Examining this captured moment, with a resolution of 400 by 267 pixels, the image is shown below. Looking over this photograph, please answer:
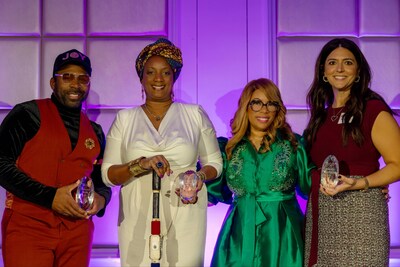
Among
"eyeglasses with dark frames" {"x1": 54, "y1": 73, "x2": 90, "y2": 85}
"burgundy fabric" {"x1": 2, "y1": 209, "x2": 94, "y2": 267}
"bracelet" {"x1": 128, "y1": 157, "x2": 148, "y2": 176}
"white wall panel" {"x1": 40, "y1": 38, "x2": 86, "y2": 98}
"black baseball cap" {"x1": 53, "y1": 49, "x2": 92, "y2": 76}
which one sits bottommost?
"burgundy fabric" {"x1": 2, "y1": 209, "x2": 94, "y2": 267}

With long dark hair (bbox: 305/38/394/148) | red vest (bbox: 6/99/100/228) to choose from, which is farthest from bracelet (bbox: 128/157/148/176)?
long dark hair (bbox: 305/38/394/148)

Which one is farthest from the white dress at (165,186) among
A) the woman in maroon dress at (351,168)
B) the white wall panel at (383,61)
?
the white wall panel at (383,61)

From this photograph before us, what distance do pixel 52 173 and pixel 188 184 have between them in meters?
0.88

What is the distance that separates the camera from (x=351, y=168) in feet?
9.96

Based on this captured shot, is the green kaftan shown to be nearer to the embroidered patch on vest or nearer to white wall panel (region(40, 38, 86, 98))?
the embroidered patch on vest

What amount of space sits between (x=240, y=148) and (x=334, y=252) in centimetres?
79

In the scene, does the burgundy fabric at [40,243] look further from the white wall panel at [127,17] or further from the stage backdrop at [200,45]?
the white wall panel at [127,17]

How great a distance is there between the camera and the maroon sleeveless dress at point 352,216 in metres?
2.94

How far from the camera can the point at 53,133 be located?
322 cm

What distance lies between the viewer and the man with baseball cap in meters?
3.05

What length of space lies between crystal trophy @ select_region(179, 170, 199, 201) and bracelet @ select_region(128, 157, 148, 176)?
0.90ft

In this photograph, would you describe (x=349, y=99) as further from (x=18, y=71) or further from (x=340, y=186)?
(x=18, y=71)

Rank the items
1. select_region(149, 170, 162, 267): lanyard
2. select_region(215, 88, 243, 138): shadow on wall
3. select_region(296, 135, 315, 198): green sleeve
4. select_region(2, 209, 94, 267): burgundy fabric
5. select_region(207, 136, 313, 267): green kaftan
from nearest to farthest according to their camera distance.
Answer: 1. select_region(149, 170, 162, 267): lanyard
2. select_region(2, 209, 94, 267): burgundy fabric
3. select_region(207, 136, 313, 267): green kaftan
4. select_region(296, 135, 315, 198): green sleeve
5. select_region(215, 88, 243, 138): shadow on wall

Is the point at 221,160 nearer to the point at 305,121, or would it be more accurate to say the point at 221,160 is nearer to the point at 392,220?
the point at 305,121
